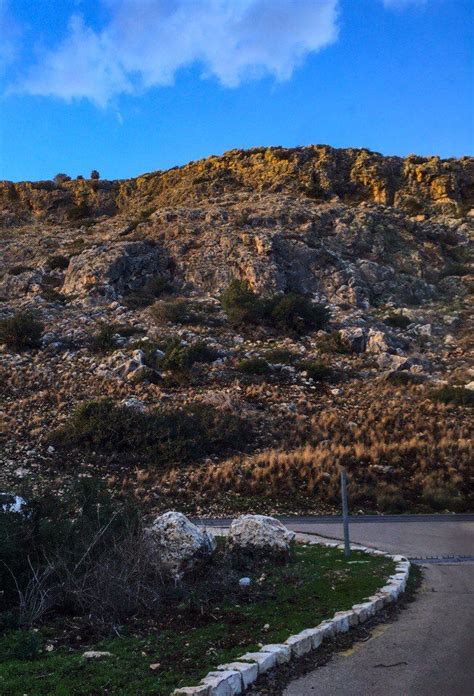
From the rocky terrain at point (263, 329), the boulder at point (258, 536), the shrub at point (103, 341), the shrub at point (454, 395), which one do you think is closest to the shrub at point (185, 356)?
the rocky terrain at point (263, 329)

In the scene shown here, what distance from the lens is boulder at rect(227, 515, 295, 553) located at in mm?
9968

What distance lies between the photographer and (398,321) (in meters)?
35.0

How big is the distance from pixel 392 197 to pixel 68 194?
111ft

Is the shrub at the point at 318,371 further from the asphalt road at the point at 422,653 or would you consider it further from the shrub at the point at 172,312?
the asphalt road at the point at 422,653

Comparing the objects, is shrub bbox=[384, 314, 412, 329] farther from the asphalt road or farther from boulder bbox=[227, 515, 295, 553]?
boulder bbox=[227, 515, 295, 553]

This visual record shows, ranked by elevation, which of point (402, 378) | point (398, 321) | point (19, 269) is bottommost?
point (402, 378)

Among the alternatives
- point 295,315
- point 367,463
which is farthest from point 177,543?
point 295,315

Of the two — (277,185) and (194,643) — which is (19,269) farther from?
(194,643)

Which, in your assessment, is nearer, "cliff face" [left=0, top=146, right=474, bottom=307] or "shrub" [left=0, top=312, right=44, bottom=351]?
"shrub" [left=0, top=312, right=44, bottom=351]

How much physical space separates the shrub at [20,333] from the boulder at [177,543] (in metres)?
24.2

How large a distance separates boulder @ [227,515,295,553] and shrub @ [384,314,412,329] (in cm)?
2625

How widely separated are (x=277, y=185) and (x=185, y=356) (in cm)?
3310

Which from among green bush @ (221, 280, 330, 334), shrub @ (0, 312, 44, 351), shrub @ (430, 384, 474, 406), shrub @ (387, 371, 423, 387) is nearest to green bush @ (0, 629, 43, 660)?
shrub @ (430, 384, 474, 406)

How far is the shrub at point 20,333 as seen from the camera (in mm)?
31172
